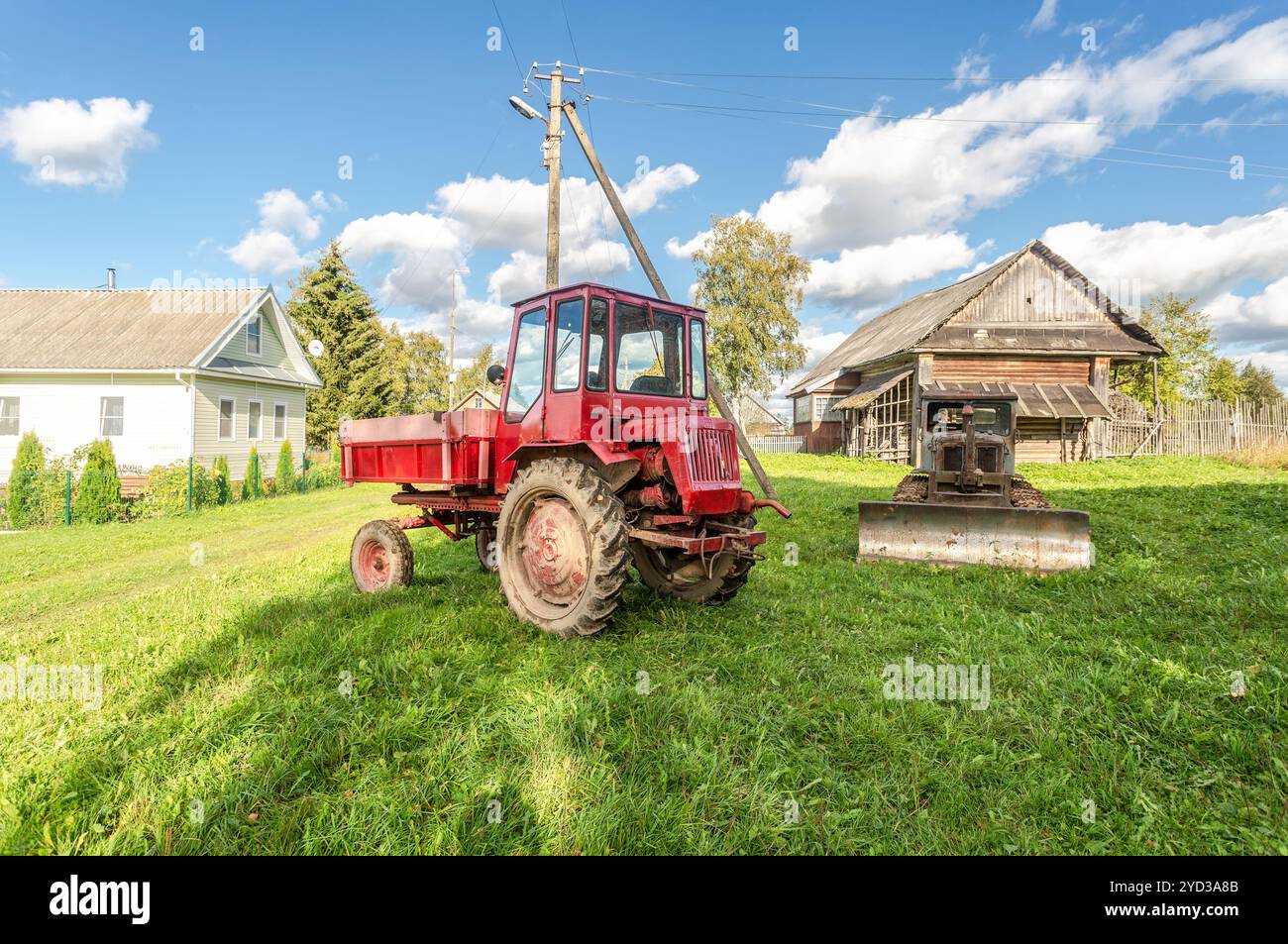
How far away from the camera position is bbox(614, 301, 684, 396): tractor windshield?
5191mm

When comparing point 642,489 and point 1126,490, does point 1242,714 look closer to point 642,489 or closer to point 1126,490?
point 642,489

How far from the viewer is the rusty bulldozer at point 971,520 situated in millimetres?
7109

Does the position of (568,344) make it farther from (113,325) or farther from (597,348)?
(113,325)

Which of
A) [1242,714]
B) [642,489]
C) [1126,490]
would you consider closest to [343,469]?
[642,489]

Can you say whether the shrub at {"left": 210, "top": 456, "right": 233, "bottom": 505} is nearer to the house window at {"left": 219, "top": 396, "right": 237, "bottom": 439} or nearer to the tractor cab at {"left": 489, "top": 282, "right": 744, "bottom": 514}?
the house window at {"left": 219, "top": 396, "right": 237, "bottom": 439}

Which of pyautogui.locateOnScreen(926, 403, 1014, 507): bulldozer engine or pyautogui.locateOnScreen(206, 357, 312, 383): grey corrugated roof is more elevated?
pyautogui.locateOnScreen(206, 357, 312, 383): grey corrugated roof

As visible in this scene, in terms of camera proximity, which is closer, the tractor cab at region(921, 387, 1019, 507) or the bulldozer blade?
the bulldozer blade

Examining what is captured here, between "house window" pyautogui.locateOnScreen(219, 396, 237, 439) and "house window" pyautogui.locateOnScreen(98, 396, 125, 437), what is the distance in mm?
2356

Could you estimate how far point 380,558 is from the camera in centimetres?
635

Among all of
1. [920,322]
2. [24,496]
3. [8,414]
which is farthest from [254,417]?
[920,322]

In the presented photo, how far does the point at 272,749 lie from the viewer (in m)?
2.98

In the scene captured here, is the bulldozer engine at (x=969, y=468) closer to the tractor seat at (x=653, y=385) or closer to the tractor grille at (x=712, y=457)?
the tractor grille at (x=712, y=457)

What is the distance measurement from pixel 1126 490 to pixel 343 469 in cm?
1451

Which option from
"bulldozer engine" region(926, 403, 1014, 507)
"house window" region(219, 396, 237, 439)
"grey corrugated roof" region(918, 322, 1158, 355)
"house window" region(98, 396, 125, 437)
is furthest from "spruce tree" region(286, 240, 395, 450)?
"bulldozer engine" region(926, 403, 1014, 507)
